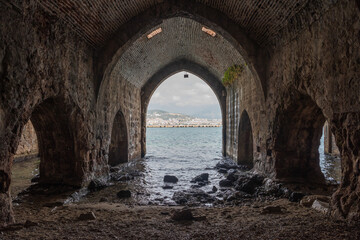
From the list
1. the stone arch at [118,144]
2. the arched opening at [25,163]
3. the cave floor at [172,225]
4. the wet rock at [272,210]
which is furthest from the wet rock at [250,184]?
the stone arch at [118,144]

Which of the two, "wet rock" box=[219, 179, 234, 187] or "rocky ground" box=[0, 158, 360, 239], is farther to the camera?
"wet rock" box=[219, 179, 234, 187]

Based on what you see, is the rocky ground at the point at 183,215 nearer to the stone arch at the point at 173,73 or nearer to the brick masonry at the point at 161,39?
the brick masonry at the point at 161,39

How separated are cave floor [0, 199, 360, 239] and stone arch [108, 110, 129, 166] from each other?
5862 millimetres

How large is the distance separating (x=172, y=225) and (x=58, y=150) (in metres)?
3.80

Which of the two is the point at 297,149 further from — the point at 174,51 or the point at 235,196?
the point at 174,51

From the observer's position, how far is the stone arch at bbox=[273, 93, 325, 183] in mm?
6004

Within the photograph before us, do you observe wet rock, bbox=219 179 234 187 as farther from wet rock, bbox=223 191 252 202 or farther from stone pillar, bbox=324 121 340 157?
stone pillar, bbox=324 121 340 157

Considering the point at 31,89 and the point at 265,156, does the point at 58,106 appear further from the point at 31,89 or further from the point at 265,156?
the point at 265,156

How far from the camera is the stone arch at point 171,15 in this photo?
6742 millimetres

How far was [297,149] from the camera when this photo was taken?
245 inches

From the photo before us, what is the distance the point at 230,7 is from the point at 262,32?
0.99 metres

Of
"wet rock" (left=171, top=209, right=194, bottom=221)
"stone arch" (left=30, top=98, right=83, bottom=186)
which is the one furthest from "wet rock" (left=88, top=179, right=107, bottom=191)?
"wet rock" (left=171, top=209, right=194, bottom=221)

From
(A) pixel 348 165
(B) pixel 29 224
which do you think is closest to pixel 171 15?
(A) pixel 348 165

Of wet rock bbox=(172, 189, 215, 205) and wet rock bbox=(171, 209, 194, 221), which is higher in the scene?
Result: wet rock bbox=(171, 209, 194, 221)
